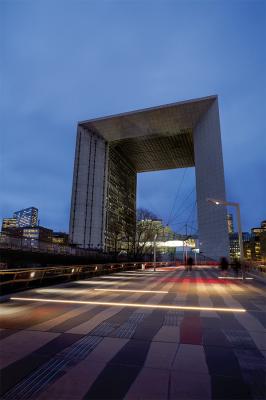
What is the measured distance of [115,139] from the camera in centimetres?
10750

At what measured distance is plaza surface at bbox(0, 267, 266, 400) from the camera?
12.5ft

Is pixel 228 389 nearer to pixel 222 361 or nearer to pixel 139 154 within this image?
pixel 222 361

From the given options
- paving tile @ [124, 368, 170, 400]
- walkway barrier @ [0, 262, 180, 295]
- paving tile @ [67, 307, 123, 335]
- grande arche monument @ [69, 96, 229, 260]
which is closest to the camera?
paving tile @ [124, 368, 170, 400]

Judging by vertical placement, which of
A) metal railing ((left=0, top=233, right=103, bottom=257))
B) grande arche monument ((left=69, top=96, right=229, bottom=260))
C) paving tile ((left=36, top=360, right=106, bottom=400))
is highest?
grande arche monument ((left=69, top=96, right=229, bottom=260))

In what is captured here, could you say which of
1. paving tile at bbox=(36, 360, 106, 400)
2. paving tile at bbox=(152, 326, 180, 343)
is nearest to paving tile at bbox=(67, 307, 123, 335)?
paving tile at bbox=(152, 326, 180, 343)

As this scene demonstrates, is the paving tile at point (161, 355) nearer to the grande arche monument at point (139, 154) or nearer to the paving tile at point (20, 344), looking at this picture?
the paving tile at point (20, 344)

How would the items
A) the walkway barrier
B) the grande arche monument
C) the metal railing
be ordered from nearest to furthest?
the walkway barrier → the metal railing → the grande arche monument

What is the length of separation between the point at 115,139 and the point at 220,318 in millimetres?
103223

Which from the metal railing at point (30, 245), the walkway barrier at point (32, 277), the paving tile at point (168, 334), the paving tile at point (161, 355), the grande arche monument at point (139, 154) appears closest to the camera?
the paving tile at point (161, 355)

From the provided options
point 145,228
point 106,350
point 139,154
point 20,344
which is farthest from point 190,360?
point 139,154

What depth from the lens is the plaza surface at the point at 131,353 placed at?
3803 millimetres

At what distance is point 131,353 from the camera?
518cm

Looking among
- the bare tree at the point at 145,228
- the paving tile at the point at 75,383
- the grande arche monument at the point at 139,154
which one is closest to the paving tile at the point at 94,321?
the paving tile at the point at 75,383

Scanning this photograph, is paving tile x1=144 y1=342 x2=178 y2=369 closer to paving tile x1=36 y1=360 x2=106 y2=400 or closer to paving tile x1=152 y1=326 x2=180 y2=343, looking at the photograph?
paving tile x1=152 y1=326 x2=180 y2=343
